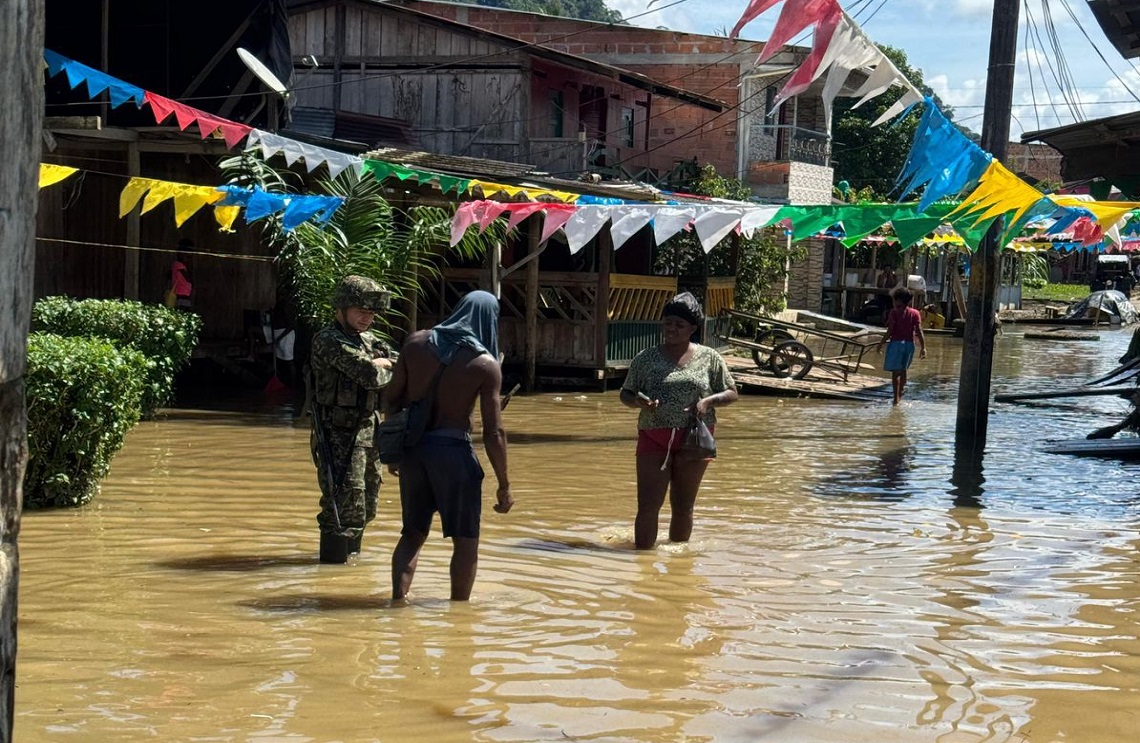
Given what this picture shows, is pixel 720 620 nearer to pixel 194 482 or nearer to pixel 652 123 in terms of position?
pixel 194 482

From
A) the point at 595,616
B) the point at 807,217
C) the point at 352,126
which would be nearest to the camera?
the point at 595,616

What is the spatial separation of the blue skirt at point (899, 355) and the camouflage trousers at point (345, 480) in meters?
11.3

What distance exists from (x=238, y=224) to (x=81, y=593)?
11045mm

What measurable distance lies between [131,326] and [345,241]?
2.30 meters

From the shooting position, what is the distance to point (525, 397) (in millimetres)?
17172

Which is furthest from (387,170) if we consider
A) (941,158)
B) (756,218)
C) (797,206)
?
(941,158)

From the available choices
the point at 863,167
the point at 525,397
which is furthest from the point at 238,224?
the point at 863,167

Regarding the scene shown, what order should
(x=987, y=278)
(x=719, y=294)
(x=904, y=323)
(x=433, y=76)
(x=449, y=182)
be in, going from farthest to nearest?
1. (x=433, y=76)
2. (x=719, y=294)
3. (x=904, y=323)
4. (x=449, y=182)
5. (x=987, y=278)

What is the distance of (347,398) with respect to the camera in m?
6.81

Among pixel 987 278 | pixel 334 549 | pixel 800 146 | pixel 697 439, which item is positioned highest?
pixel 800 146

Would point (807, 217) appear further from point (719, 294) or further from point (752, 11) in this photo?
point (719, 294)

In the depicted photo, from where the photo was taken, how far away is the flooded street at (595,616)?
4781mm

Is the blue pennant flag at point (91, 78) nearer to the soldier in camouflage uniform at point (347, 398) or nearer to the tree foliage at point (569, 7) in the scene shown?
the soldier in camouflage uniform at point (347, 398)

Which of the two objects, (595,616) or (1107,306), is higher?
(1107,306)
